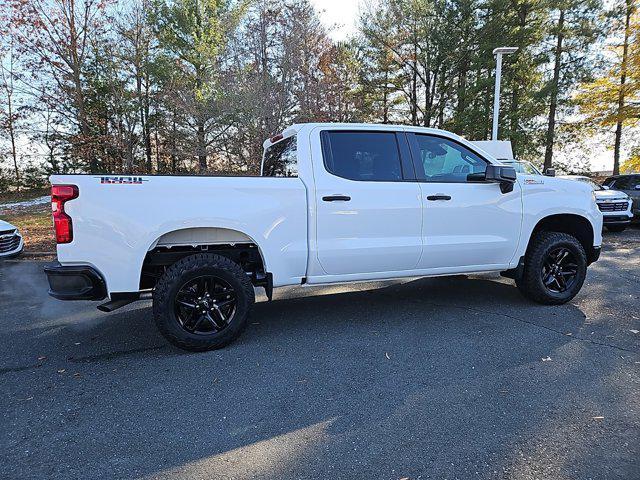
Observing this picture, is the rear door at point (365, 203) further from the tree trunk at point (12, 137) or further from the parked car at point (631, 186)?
the tree trunk at point (12, 137)

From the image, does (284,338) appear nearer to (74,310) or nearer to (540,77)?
(74,310)

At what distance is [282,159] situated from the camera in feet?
14.9

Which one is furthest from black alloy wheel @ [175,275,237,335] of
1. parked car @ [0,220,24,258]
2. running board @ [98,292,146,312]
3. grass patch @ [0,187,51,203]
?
grass patch @ [0,187,51,203]

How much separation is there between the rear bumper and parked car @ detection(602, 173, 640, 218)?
14081mm

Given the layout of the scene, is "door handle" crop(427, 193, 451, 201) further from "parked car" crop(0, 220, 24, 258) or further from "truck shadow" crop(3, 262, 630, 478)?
"parked car" crop(0, 220, 24, 258)

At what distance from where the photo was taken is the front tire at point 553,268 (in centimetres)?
471

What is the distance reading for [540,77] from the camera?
76.5 ft

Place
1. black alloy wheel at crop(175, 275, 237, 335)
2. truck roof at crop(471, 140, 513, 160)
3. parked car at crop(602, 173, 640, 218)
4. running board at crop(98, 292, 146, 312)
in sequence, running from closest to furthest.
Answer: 1. running board at crop(98, 292, 146, 312)
2. black alloy wheel at crop(175, 275, 237, 335)
3. parked car at crop(602, 173, 640, 218)
4. truck roof at crop(471, 140, 513, 160)

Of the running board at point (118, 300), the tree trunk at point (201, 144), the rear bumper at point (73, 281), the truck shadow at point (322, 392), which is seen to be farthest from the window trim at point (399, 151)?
the tree trunk at point (201, 144)

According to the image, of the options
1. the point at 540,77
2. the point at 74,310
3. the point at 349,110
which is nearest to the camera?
the point at 74,310

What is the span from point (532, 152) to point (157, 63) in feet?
69.1

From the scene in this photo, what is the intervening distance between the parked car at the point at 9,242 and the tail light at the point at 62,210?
4695 millimetres

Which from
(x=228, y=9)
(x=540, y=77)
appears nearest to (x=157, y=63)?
(x=228, y=9)

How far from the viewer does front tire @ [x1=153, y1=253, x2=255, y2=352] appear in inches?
138
